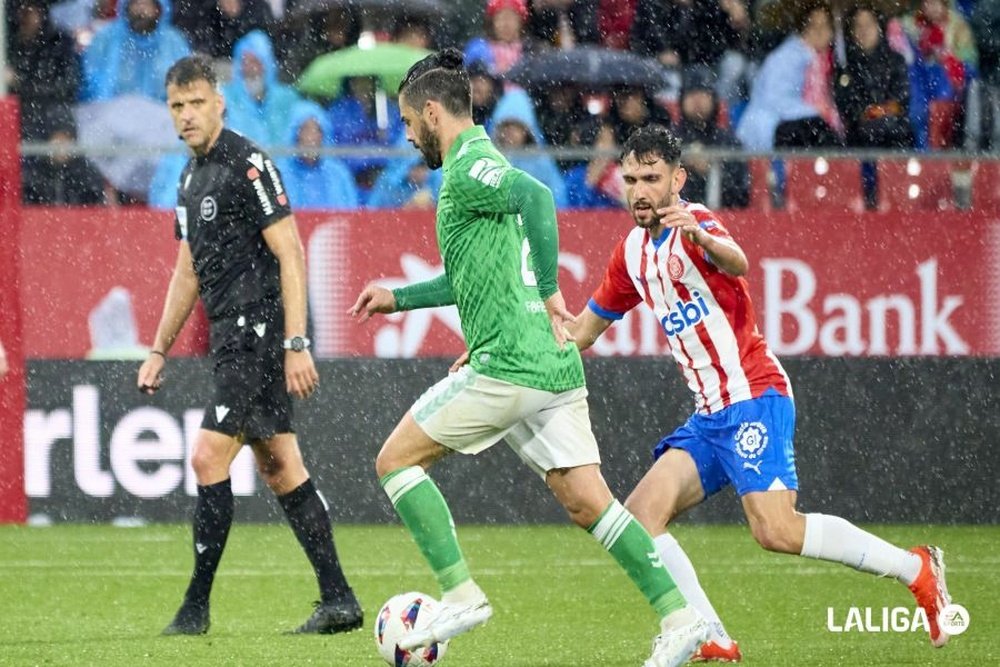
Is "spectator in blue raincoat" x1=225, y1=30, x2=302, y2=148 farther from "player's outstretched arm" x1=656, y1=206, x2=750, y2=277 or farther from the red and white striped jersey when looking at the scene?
"player's outstretched arm" x1=656, y1=206, x2=750, y2=277

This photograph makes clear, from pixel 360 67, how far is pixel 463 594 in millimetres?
8076

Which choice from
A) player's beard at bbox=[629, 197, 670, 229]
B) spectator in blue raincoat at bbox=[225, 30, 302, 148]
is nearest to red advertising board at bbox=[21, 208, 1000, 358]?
spectator in blue raincoat at bbox=[225, 30, 302, 148]

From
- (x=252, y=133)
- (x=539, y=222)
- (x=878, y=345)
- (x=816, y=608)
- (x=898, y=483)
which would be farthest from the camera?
(x=252, y=133)

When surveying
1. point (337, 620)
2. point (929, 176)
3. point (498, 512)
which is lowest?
point (498, 512)

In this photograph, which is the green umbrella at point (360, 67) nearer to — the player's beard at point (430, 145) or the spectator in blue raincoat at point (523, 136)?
the spectator in blue raincoat at point (523, 136)

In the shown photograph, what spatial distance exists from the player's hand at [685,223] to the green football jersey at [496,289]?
459 mm

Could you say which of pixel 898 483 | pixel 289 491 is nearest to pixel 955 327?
pixel 898 483

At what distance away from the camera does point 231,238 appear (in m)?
7.66

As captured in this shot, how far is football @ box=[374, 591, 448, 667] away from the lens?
606 cm

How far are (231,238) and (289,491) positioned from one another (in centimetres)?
100

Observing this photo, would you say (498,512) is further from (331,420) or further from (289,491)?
(289,491)

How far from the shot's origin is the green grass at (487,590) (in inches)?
274

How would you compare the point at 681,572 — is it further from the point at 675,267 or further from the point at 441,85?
the point at 441,85

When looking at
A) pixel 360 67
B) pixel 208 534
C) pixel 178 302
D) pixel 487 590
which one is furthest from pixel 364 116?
pixel 208 534
